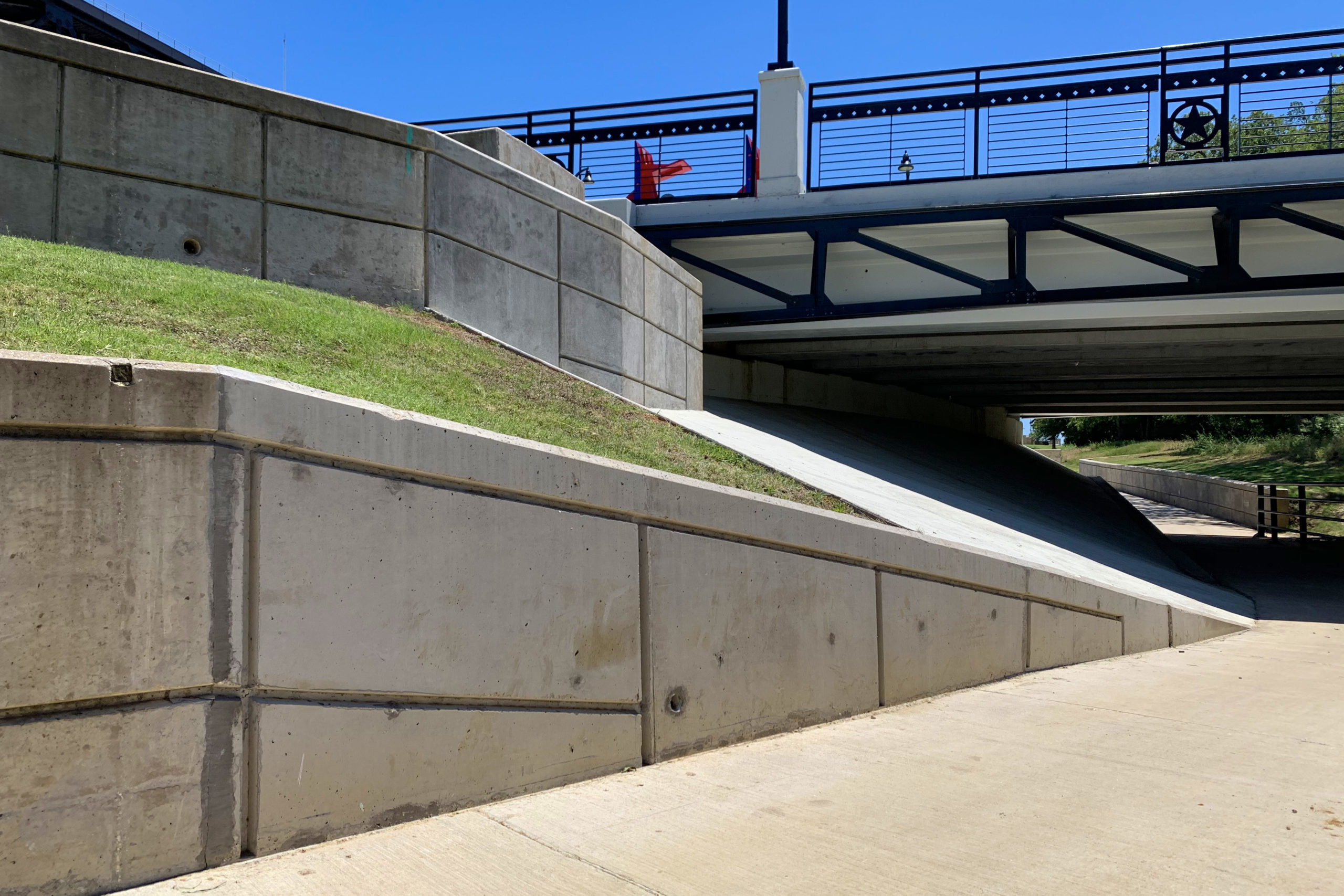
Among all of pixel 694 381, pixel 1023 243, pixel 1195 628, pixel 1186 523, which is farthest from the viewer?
pixel 1186 523

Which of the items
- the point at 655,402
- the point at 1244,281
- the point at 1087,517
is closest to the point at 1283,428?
the point at 1087,517

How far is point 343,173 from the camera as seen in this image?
8719 mm

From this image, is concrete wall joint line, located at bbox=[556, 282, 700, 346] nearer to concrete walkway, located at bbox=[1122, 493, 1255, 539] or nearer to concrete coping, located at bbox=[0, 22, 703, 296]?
concrete coping, located at bbox=[0, 22, 703, 296]

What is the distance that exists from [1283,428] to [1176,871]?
49.1 m

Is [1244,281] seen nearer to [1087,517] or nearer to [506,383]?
[1087,517]

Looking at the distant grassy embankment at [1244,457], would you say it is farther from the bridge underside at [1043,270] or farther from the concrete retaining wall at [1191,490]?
the bridge underside at [1043,270]

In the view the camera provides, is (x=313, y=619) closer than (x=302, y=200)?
Yes

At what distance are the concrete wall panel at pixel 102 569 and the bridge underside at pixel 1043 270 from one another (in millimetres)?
12357

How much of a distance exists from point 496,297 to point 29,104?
3.94m

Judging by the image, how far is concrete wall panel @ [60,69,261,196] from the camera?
7516 mm

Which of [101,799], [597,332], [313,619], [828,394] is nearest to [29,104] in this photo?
[597,332]

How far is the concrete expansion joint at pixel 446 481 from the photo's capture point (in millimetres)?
3361

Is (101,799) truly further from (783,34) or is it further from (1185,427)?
(1185,427)

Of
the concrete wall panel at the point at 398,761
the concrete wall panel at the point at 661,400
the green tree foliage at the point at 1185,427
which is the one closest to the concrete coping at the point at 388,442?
the concrete wall panel at the point at 398,761
